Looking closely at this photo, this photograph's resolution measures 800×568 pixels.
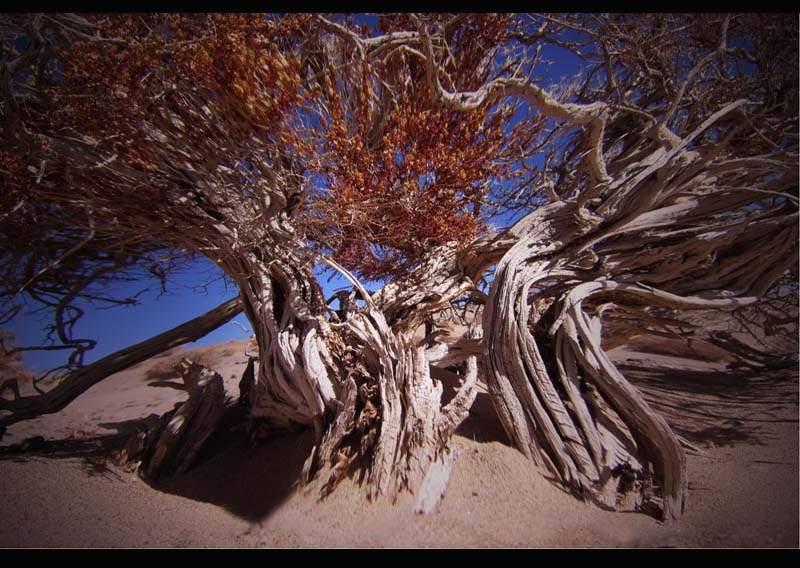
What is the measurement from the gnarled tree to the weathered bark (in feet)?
0.32

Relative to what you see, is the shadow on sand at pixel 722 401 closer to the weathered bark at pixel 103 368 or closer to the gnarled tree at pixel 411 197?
the gnarled tree at pixel 411 197

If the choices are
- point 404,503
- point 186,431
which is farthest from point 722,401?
point 186,431

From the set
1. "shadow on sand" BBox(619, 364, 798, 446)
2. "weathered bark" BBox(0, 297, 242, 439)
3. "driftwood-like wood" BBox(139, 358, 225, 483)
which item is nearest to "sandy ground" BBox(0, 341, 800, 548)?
"shadow on sand" BBox(619, 364, 798, 446)

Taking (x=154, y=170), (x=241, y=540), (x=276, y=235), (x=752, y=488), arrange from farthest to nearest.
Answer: (x=276, y=235), (x=154, y=170), (x=752, y=488), (x=241, y=540)

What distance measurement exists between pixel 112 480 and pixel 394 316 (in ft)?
8.45

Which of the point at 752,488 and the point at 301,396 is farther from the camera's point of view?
the point at 301,396

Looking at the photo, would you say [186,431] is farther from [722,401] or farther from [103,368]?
[722,401]

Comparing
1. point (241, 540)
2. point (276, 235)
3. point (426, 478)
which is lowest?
point (241, 540)

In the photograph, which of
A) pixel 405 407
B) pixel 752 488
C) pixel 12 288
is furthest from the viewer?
pixel 12 288

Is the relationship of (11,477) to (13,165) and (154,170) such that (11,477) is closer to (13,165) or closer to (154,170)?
(13,165)

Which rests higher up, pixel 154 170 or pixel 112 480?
pixel 154 170

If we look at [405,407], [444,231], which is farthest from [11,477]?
[444,231]

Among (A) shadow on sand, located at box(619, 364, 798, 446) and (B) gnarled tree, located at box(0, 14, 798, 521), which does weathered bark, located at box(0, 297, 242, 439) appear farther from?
(A) shadow on sand, located at box(619, 364, 798, 446)

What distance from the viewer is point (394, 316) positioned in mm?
3186
